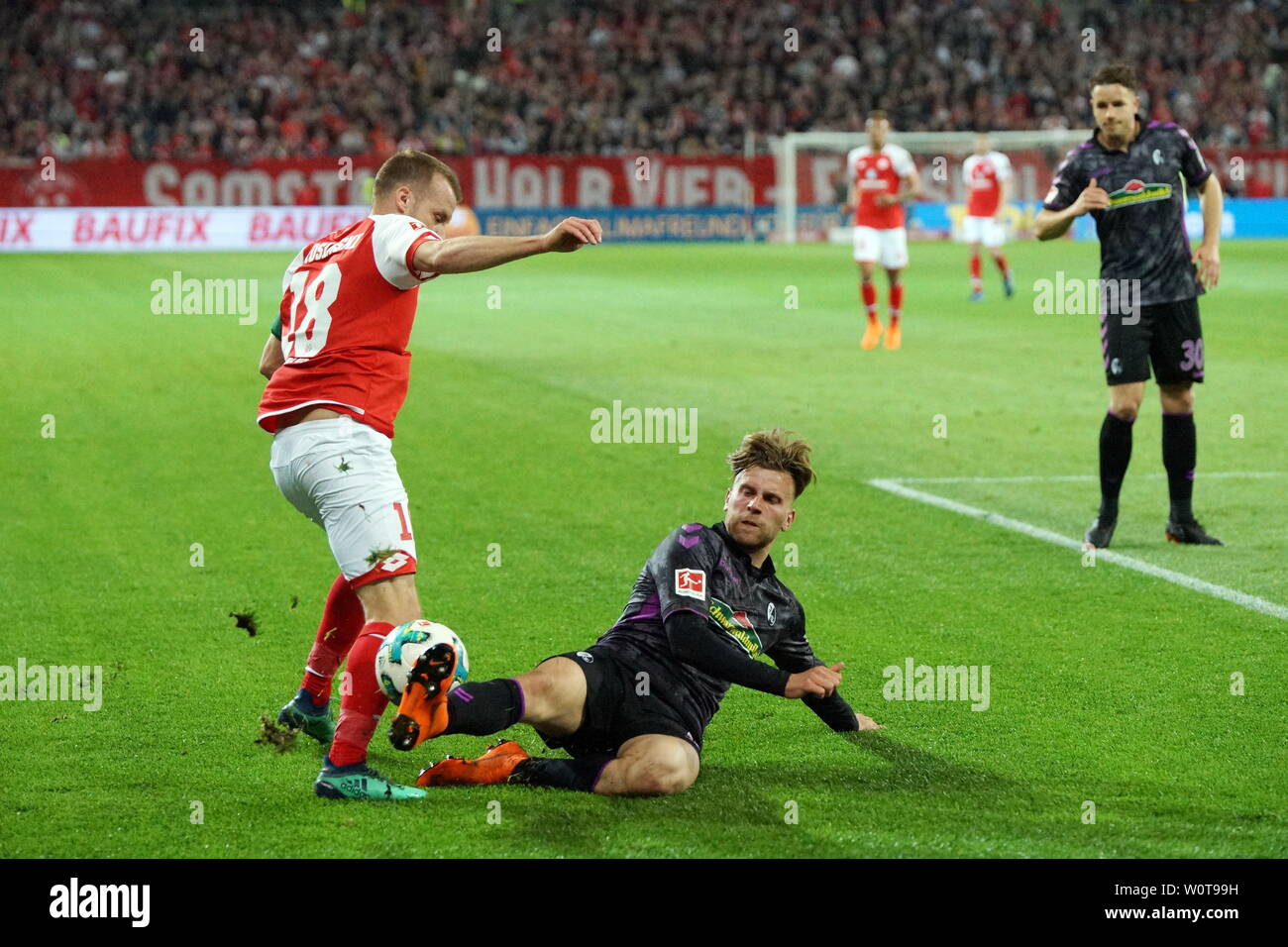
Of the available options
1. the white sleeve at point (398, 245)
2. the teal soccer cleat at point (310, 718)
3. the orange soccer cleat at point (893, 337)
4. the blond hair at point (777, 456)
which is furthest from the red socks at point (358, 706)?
the orange soccer cleat at point (893, 337)

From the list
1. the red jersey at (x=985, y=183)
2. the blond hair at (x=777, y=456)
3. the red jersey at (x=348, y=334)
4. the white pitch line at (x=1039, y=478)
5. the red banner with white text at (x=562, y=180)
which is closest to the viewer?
the red jersey at (x=348, y=334)

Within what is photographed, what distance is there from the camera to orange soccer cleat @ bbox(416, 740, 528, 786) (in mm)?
4852

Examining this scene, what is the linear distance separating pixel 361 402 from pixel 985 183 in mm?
21061

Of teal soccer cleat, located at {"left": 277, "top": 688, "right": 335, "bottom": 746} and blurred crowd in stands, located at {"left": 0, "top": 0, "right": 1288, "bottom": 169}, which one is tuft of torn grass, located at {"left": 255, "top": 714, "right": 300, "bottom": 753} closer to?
teal soccer cleat, located at {"left": 277, "top": 688, "right": 335, "bottom": 746}

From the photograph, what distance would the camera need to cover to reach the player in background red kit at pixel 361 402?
4.66 m

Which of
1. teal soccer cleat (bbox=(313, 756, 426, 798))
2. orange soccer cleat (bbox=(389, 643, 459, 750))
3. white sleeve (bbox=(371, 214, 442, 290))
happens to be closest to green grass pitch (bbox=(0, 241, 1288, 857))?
teal soccer cleat (bbox=(313, 756, 426, 798))

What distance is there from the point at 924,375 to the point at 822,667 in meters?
10.6

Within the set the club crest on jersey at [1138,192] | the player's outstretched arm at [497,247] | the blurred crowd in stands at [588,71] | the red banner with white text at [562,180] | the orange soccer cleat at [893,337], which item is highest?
the blurred crowd in stands at [588,71]

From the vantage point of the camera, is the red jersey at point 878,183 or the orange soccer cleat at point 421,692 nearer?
the orange soccer cleat at point 421,692

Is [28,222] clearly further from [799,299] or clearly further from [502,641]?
[502,641]

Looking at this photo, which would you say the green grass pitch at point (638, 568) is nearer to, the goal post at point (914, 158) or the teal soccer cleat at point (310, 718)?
the teal soccer cleat at point (310, 718)

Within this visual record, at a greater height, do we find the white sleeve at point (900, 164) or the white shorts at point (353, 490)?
the white sleeve at point (900, 164)

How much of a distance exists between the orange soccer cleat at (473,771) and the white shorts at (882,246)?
14.1 m

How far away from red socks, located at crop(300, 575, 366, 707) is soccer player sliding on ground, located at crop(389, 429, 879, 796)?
0.59 meters
